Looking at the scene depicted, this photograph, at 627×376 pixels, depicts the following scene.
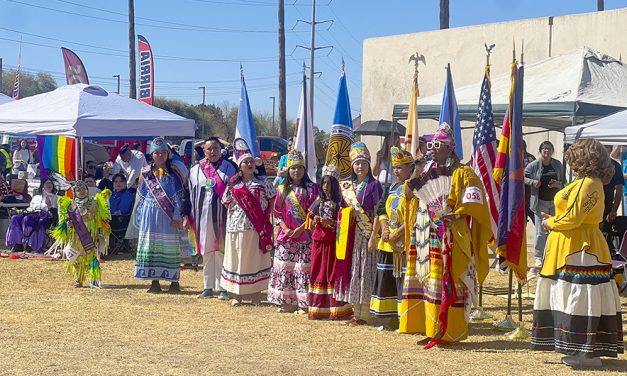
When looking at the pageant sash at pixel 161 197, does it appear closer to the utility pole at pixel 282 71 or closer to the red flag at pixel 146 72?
the red flag at pixel 146 72

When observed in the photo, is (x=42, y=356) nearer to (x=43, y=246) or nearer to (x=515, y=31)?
(x=43, y=246)

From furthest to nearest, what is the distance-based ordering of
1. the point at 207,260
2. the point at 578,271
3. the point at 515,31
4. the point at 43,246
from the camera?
the point at 515,31, the point at 43,246, the point at 207,260, the point at 578,271

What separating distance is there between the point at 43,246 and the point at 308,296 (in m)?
7.00

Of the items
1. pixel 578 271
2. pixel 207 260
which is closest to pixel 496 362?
pixel 578 271

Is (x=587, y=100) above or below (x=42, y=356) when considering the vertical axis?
above

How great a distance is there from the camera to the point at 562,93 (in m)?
13.0

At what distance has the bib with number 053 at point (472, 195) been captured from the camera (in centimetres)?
783

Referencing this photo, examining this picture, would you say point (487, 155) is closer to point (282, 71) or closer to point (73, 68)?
point (73, 68)

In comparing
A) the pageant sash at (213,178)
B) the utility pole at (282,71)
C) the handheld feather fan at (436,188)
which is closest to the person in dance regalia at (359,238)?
the handheld feather fan at (436,188)

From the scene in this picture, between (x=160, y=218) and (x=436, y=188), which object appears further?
(x=160, y=218)

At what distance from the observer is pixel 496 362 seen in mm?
7559

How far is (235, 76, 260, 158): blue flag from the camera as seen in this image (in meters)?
11.3

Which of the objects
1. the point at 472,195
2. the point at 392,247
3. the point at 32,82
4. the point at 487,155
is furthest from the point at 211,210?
the point at 32,82

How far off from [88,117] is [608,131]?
7674 mm
